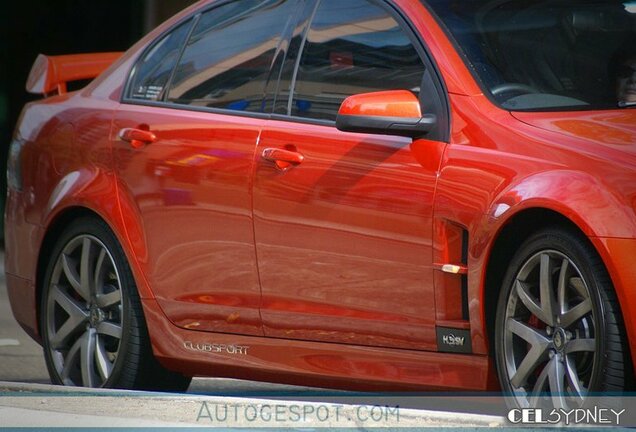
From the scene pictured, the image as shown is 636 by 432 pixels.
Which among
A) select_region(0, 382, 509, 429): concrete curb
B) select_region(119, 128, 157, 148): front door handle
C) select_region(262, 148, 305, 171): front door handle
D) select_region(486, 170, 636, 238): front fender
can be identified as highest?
select_region(119, 128, 157, 148): front door handle

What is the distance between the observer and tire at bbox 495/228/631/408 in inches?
191

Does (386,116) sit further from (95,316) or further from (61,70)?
(61,70)

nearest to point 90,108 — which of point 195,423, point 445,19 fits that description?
point 445,19

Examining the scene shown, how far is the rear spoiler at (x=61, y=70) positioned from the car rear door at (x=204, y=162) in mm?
785

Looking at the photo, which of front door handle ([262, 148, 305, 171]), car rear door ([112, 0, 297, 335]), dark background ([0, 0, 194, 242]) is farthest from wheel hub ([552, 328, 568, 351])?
dark background ([0, 0, 194, 242])

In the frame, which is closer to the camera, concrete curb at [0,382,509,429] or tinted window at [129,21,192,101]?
concrete curb at [0,382,509,429]

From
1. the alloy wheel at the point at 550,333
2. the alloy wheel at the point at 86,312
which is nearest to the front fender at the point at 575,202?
the alloy wheel at the point at 550,333

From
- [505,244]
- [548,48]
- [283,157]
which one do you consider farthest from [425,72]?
[505,244]

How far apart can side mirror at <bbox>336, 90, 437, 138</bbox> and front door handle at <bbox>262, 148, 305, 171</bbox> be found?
0.42m

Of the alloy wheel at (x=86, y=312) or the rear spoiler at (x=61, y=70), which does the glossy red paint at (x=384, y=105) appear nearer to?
the alloy wheel at (x=86, y=312)

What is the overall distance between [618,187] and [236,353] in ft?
6.29

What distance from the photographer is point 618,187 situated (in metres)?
4.88

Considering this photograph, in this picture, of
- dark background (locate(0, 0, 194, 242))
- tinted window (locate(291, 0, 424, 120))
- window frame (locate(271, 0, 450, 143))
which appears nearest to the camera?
window frame (locate(271, 0, 450, 143))

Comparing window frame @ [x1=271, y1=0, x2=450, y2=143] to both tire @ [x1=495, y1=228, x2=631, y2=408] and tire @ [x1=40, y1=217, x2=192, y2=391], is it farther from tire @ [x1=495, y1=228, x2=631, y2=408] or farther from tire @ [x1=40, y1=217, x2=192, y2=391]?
tire @ [x1=40, y1=217, x2=192, y2=391]
